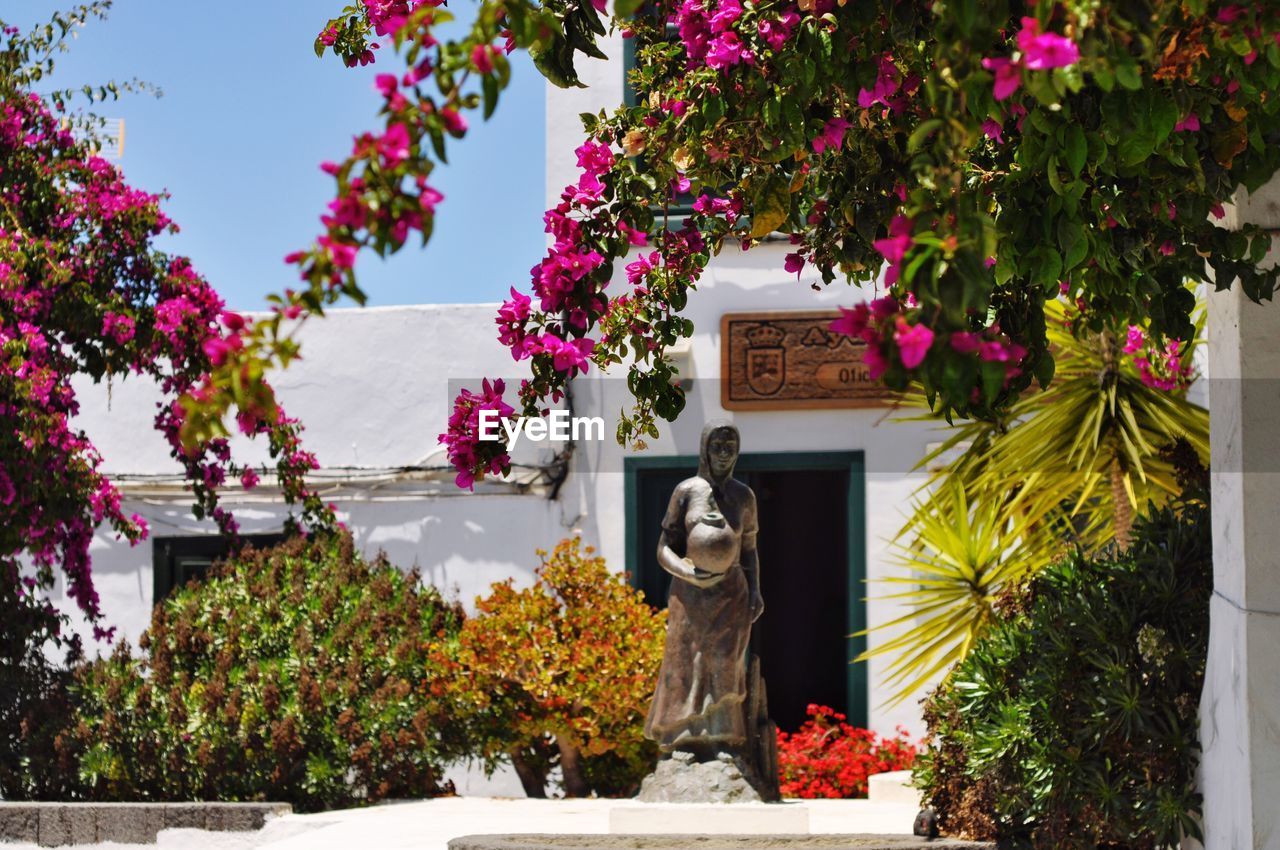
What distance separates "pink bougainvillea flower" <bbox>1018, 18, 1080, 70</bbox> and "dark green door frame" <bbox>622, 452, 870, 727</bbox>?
9.23 metres

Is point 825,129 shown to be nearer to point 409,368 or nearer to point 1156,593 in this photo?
point 1156,593

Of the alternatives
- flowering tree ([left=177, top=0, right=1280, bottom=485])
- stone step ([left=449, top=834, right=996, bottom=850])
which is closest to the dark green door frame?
stone step ([left=449, top=834, right=996, bottom=850])

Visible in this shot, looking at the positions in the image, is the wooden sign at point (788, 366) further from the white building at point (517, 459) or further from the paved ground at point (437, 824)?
the paved ground at point (437, 824)

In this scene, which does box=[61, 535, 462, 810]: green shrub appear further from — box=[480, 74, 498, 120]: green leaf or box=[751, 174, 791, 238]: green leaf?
box=[480, 74, 498, 120]: green leaf

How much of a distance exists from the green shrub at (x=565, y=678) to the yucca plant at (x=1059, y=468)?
196 centimetres

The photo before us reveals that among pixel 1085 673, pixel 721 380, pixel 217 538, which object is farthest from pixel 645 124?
pixel 217 538

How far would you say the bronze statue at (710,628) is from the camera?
8.26m

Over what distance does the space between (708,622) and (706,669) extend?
0.77 ft

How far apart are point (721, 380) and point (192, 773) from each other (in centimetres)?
436

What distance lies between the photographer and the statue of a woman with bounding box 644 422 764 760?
827 cm

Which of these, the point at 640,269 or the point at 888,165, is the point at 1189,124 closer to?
the point at 888,165

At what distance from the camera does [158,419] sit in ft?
35.8

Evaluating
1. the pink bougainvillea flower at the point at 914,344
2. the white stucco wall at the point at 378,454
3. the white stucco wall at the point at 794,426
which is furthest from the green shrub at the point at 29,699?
the pink bougainvillea flower at the point at 914,344

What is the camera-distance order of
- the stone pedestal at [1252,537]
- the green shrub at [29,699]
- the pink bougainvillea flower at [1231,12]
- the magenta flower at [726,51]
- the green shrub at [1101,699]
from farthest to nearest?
1. the green shrub at [29,699]
2. the green shrub at [1101,699]
3. the stone pedestal at [1252,537]
4. the magenta flower at [726,51]
5. the pink bougainvillea flower at [1231,12]
